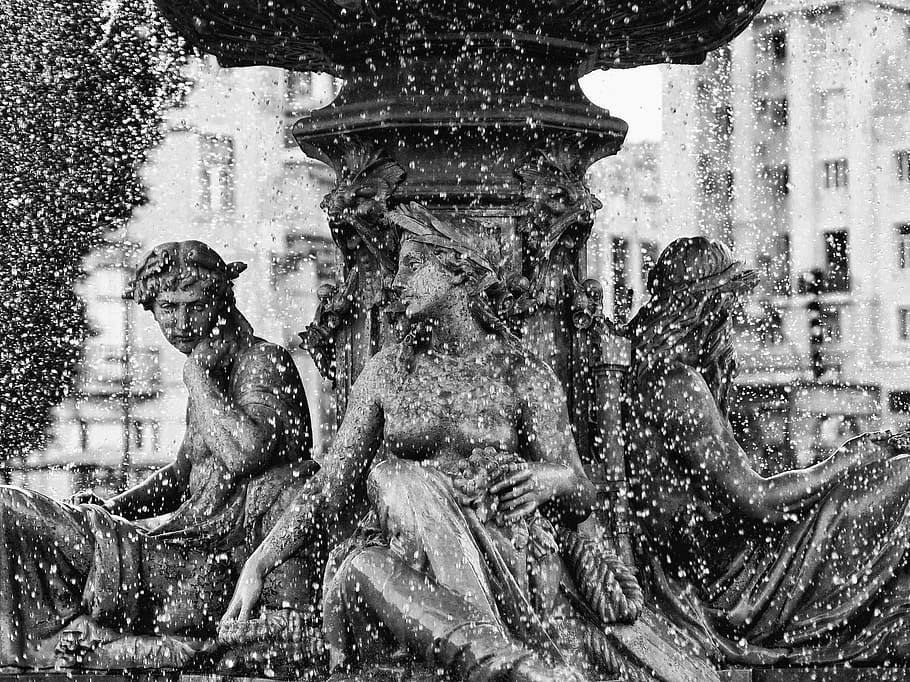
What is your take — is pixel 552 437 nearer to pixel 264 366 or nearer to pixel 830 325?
pixel 264 366

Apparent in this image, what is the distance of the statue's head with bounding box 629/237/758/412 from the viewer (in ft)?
23.5

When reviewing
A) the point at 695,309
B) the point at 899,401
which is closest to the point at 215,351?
the point at 695,309

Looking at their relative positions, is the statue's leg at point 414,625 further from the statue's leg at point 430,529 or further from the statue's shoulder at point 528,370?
the statue's shoulder at point 528,370

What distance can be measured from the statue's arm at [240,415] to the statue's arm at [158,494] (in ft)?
1.22

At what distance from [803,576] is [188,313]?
259cm

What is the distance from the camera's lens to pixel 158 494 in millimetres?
7473

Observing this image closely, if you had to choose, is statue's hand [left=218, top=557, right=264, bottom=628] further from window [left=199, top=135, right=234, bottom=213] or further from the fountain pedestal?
window [left=199, top=135, right=234, bottom=213]

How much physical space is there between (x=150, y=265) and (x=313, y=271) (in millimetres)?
6416

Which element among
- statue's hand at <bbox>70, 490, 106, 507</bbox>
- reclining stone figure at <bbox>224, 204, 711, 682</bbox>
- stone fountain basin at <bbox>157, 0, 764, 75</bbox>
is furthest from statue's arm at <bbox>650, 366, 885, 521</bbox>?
statue's hand at <bbox>70, 490, 106, 507</bbox>

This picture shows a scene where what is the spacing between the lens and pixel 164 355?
13953 millimetres

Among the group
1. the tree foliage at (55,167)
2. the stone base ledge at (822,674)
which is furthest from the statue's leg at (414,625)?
the tree foliage at (55,167)

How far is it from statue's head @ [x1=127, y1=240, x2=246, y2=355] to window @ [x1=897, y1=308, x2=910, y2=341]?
265 inches

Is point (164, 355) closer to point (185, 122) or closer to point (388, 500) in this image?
point (185, 122)

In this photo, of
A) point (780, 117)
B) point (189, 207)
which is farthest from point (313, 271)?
point (780, 117)
